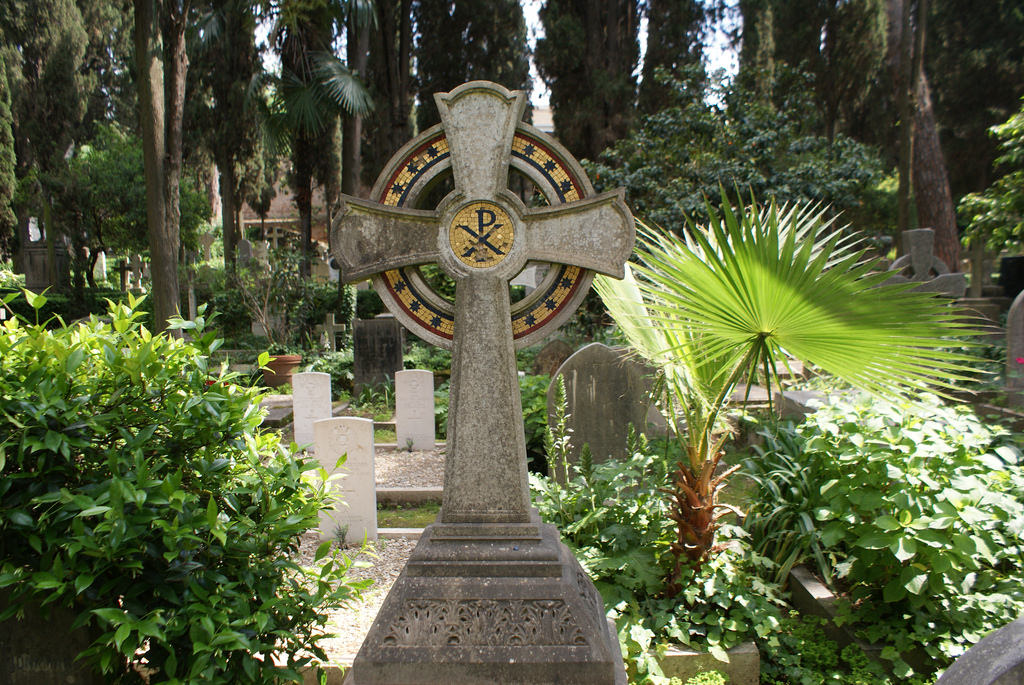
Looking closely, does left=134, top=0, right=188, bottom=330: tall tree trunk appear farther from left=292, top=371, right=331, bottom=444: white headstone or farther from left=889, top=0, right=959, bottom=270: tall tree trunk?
left=889, top=0, right=959, bottom=270: tall tree trunk

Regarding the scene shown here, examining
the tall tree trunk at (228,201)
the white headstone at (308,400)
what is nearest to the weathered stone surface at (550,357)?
the white headstone at (308,400)

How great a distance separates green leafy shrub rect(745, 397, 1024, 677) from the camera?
3162 millimetres

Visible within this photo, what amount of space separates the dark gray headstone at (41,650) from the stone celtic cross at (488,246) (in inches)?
59.1

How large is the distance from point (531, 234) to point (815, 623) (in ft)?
8.59

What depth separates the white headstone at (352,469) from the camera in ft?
17.3

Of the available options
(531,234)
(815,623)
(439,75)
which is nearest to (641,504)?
(815,623)

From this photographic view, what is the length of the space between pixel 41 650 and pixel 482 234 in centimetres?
234

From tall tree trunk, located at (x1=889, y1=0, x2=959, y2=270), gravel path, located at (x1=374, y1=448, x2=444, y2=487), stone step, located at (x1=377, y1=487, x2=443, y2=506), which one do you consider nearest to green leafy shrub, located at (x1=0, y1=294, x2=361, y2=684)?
stone step, located at (x1=377, y1=487, x2=443, y2=506)

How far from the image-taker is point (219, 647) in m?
2.33

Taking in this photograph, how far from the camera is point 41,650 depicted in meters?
2.65

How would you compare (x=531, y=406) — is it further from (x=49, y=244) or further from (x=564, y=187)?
(x=49, y=244)

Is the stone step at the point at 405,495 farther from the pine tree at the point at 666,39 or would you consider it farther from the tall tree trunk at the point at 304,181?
the pine tree at the point at 666,39

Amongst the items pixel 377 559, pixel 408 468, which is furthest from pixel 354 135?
pixel 377 559

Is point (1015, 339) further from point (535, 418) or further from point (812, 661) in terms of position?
point (812, 661)
